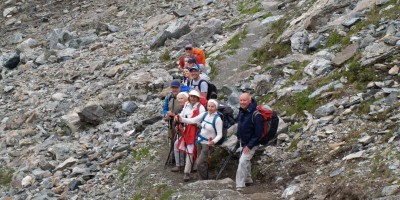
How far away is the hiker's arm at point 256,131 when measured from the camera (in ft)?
44.1

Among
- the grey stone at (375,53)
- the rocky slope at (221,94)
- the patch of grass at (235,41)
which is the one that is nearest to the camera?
the rocky slope at (221,94)

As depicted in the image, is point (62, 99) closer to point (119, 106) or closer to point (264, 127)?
point (119, 106)

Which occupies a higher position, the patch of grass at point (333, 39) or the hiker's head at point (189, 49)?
the hiker's head at point (189, 49)

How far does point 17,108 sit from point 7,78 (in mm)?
4179

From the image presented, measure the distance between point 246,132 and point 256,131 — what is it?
0.75ft

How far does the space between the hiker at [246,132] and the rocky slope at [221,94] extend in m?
0.36

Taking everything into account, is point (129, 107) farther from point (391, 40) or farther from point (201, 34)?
point (391, 40)

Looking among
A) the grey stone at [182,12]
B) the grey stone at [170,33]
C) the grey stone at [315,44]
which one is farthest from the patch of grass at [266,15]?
the grey stone at [315,44]

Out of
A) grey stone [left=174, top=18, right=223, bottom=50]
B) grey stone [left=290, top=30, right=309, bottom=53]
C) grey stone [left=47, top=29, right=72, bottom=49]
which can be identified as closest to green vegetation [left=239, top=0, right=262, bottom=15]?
grey stone [left=174, top=18, right=223, bottom=50]

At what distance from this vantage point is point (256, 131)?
13.6m

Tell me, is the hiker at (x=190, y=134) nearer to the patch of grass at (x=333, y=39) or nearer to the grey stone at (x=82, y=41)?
the patch of grass at (x=333, y=39)

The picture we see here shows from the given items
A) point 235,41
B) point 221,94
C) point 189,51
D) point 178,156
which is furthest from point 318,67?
point 235,41

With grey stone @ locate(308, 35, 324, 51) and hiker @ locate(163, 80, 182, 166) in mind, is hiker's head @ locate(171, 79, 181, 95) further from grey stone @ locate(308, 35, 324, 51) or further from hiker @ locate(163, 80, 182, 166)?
grey stone @ locate(308, 35, 324, 51)

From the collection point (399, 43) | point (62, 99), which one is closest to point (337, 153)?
point (399, 43)
